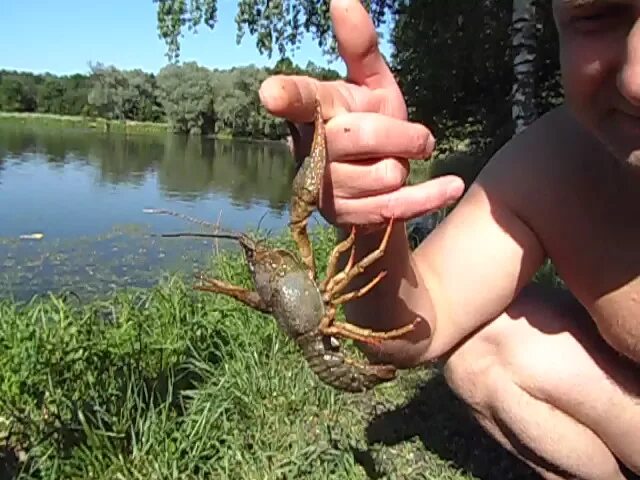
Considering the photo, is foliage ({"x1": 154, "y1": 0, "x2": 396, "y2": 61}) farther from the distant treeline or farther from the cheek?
the distant treeline

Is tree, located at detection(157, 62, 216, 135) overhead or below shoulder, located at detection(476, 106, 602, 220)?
below

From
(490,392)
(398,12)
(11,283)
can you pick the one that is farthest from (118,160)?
(490,392)

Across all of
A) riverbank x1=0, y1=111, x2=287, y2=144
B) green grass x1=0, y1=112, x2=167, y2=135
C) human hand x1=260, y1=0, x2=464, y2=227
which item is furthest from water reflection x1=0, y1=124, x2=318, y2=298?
green grass x1=0, y1=112, x2=167, y2=135

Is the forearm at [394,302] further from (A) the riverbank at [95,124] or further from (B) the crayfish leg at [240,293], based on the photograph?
(A) the riverbank at [95,124]

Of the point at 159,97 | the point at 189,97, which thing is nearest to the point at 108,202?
the point at 189,97

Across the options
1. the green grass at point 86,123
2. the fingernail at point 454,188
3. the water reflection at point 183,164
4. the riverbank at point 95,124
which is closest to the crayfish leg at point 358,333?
the fingernail at point 454,188
